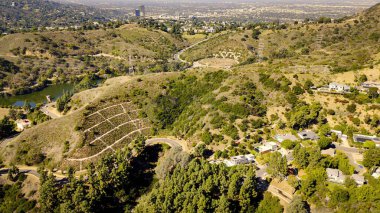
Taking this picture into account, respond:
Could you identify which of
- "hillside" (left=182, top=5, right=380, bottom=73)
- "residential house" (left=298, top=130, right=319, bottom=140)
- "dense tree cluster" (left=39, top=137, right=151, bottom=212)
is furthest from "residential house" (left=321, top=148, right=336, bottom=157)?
"hillside" (left=182, top=5, right=380, bottom=73)

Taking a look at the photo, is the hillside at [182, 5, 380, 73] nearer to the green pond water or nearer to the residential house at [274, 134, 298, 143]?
the residential house at [274, 134, 298, 143]

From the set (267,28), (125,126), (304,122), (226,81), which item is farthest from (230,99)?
(267,28)

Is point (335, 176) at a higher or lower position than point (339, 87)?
lower

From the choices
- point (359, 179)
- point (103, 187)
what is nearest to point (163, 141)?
point (103, 187)

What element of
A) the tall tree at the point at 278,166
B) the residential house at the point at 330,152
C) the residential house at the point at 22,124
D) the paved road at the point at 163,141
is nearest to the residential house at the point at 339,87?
the residential house at the point at 330,152

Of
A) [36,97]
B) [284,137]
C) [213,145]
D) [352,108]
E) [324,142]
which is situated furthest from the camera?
[36,97]

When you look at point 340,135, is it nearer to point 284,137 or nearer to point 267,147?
point 284,137

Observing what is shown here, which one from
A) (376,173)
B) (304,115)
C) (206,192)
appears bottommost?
(206,192)

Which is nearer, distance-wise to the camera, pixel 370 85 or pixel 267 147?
pixel 267 147
